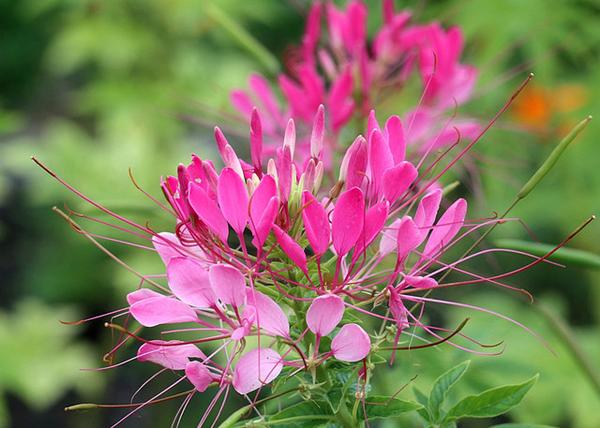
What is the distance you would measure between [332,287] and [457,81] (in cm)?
49

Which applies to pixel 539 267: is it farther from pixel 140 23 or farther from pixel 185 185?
pixel 185 185

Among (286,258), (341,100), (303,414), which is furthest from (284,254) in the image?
(341,100)

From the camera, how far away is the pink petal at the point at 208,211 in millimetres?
473

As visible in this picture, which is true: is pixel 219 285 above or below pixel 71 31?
above

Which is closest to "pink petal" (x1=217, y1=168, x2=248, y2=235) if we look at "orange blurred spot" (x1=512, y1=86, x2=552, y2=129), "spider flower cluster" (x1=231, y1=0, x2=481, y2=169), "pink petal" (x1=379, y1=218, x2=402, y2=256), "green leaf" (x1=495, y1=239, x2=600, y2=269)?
"pink petal" (x1=379, y1=218, x2=402, y2=256)

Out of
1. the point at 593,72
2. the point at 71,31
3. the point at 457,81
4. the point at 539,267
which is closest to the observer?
the point at 457,81

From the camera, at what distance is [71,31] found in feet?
8.53

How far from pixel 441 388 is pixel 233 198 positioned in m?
0.19

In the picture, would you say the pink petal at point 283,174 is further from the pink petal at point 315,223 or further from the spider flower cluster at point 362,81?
the spider flower cluster at point 362,81

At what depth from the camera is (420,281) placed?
1.61 feet

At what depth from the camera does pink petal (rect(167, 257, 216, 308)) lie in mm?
486

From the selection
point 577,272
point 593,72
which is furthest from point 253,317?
point 577,272

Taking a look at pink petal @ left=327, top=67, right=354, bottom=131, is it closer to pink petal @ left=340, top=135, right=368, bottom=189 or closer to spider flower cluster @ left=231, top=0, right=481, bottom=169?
spider flower cluster @ left=231, top=0, right=481, bottom=169

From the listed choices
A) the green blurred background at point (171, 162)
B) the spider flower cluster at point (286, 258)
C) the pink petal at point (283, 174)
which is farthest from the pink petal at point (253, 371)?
the green blurred background at point (171, 162)
